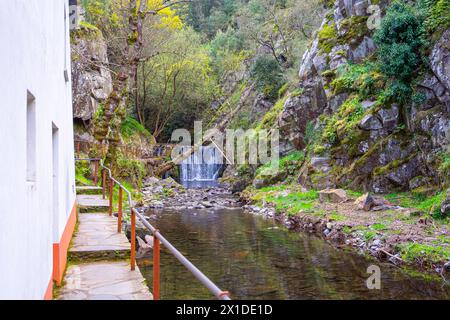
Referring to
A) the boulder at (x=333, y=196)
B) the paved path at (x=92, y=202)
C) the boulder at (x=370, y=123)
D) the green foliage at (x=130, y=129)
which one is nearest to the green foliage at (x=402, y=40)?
the boulder at (x=370, y=123)

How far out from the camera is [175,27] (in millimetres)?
32531

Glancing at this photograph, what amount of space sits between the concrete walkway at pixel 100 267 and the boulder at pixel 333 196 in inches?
399

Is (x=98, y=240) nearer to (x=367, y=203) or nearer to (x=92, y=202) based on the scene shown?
Answer: (x=92, y=202)

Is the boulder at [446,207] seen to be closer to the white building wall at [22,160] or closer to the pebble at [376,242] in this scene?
the pebble at [376,242]

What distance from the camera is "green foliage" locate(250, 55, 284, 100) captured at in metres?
33.0

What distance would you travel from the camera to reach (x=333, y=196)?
57.7ft

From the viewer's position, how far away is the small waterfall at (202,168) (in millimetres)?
32438

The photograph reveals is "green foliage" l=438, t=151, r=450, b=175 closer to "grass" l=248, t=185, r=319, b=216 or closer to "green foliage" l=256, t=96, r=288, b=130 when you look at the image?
"grass" l=248, t=185, r=319, b=216

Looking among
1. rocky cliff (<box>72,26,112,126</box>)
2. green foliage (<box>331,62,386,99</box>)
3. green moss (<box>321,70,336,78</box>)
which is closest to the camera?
green foliage (<box>331,62,386,99</box>)

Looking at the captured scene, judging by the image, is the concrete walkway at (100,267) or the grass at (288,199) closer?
the concrete walkway at (100,267)

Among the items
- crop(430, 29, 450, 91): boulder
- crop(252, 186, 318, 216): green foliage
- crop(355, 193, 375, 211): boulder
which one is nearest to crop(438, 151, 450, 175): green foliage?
crop(430, 29, 450, 91): boulder

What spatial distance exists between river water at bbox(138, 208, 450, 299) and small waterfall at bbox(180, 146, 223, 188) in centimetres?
1637
